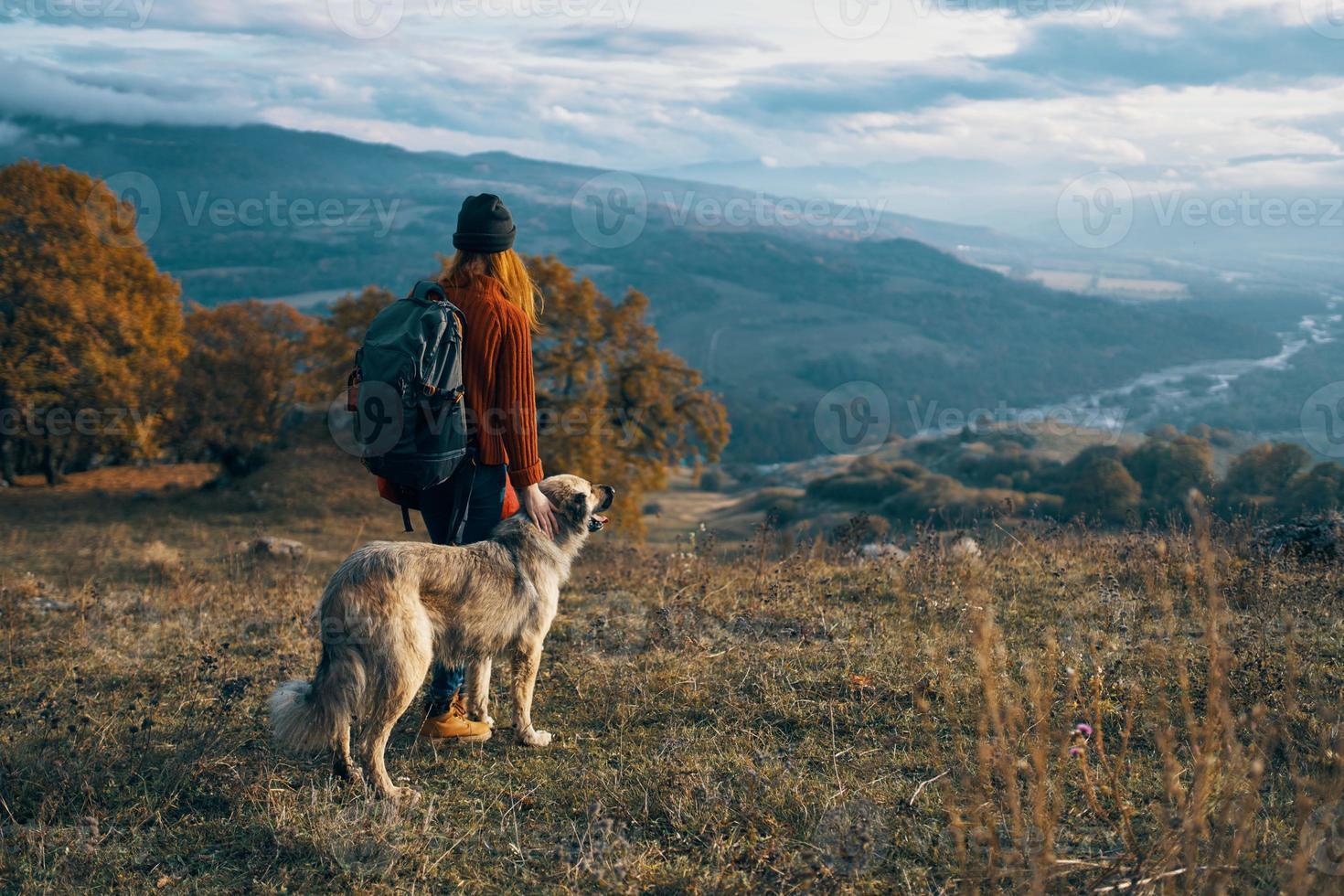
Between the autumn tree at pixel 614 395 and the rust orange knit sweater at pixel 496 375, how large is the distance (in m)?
25.7

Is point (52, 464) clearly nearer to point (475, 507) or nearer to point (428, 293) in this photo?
point (475, 507)

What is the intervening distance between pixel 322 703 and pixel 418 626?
0.52 meters

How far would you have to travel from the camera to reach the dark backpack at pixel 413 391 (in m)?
3.79

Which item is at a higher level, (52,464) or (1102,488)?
(1102,488)

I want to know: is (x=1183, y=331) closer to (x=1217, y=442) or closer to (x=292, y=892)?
(x=1217, y=442)

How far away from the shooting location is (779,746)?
437 cm

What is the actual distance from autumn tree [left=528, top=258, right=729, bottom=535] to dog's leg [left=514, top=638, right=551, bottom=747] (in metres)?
25.4

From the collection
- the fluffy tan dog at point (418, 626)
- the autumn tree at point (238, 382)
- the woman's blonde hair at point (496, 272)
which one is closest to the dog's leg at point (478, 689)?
the fluffy tan dog at point (418, 626)

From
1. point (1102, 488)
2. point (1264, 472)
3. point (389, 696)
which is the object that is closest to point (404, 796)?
point (389, 696)

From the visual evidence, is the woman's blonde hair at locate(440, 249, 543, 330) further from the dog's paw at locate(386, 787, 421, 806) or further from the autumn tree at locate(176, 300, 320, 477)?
the autumn tree at locate(176, 300, 320, 477)

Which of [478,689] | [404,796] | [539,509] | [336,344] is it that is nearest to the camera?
[404,796]

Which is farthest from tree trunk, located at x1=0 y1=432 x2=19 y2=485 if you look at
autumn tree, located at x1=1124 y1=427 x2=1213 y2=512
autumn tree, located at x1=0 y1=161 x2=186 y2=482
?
autumn tree, located at x1=1124 y1=427 x2=1213 y2=512

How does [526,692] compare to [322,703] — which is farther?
[526,692]

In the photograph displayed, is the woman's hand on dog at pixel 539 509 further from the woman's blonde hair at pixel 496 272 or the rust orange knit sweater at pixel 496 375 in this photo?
the woman's blonde hair at pixel 496 272
